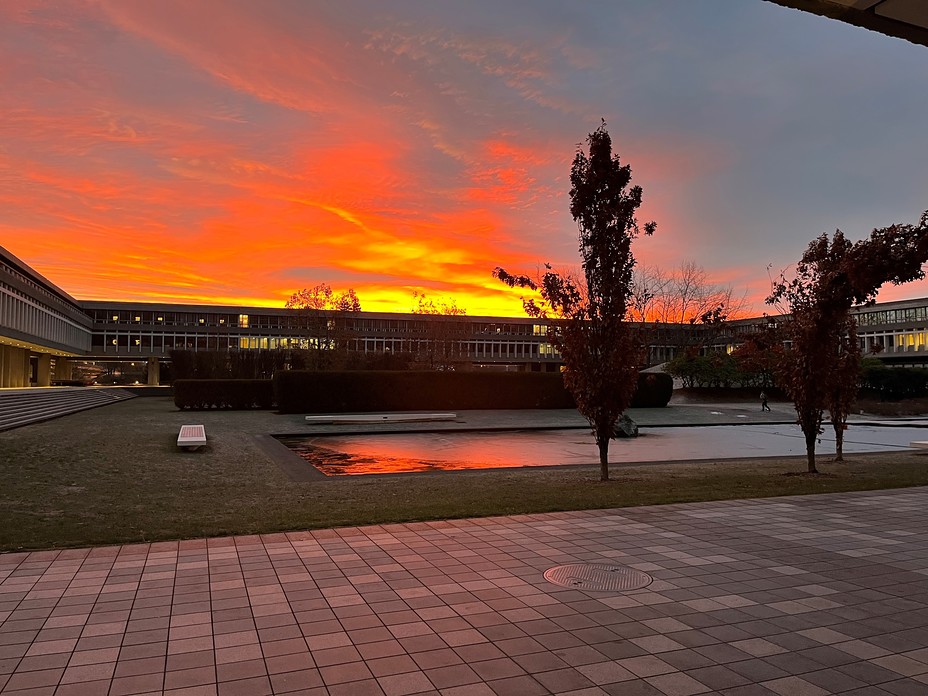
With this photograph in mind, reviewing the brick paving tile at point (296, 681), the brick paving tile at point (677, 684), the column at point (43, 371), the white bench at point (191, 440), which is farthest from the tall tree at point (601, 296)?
the column at point (43, 371)

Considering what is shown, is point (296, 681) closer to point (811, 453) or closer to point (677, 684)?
point (677, 684)

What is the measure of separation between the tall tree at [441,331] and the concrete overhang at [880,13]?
4978cm

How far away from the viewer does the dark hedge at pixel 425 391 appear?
32.8 metres

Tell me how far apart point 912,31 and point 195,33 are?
13.6 meters

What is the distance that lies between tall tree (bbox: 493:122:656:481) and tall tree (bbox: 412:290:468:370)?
41711mm

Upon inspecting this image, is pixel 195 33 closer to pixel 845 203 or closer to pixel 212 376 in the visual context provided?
pixel 845 203

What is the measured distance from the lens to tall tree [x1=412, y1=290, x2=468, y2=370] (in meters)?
56.1

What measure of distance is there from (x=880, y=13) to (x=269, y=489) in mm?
9497

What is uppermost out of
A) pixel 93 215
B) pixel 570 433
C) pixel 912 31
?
pixel 93 215

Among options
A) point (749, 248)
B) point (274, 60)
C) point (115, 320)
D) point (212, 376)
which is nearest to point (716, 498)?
point (274, 60)

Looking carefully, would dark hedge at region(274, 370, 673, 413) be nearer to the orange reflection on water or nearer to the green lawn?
the orange reflection on water

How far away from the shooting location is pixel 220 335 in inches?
3511

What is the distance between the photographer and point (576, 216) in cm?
1150

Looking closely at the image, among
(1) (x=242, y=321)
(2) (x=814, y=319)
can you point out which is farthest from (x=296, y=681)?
(1) (x=242, y=321)
